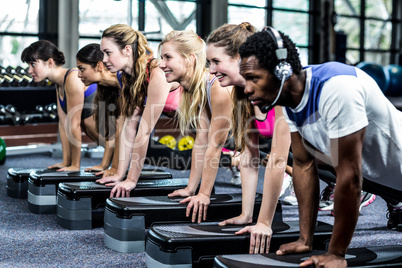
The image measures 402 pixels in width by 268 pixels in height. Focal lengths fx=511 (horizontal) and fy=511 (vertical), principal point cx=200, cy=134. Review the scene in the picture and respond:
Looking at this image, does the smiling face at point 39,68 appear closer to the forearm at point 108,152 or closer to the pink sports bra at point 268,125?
the forearm at point 108,152

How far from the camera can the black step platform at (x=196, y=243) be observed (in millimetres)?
1976

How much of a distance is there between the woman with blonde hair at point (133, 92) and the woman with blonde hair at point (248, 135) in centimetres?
65

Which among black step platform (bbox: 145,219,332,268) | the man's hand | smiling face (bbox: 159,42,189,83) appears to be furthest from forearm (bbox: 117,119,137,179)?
the man's hand

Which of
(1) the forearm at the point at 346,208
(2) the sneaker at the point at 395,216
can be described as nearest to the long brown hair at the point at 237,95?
(1) the forearm at the point at 346,208

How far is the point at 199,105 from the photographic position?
8.40 ft

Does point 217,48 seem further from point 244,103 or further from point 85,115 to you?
point 85,115

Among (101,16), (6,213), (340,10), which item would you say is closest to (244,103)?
(6,213)

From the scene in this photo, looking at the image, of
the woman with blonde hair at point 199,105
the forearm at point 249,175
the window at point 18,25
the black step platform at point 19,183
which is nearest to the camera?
the forearm at point 249,175

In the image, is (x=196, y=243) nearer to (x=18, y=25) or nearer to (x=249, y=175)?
(x=249, y=175)

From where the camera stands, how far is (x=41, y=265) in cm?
218

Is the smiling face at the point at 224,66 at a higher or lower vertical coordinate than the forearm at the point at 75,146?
higher

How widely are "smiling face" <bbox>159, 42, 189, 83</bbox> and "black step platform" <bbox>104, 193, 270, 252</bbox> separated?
625mm

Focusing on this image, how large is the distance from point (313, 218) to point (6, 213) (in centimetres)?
206

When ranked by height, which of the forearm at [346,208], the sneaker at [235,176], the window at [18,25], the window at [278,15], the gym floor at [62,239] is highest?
the window at [278,15]
